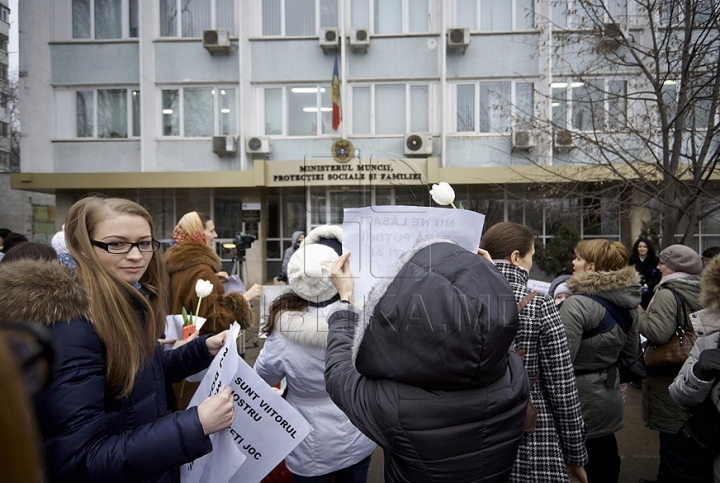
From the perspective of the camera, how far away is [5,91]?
7.59 meters

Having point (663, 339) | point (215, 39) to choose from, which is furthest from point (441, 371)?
point (215, 39)

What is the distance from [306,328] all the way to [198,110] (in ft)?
42.7

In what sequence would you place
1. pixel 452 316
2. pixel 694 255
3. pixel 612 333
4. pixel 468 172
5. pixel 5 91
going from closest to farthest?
1. pixel 452 316
2. pixel 612 333
3. pixel 694 255
4. pixel 5 91
5. pixel 468 172

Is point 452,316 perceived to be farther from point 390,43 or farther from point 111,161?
point 111,161

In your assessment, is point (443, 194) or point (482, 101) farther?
point (482, 101)

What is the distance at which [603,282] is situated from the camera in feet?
8.96

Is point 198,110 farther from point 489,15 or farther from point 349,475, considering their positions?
point 349,475

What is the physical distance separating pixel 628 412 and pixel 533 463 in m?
3.15

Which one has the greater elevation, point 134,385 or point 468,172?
point 468,172

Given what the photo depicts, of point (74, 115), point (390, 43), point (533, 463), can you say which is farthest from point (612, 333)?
point (74, 115)

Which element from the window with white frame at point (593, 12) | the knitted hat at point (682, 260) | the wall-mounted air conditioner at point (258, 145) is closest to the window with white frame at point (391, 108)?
the wall-mounted air conditioner at point (258, 145)

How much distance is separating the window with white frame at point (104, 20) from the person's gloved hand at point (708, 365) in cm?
1540

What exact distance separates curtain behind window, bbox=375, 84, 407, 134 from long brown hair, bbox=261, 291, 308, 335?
37.5ft

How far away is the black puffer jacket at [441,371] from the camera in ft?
3.92
